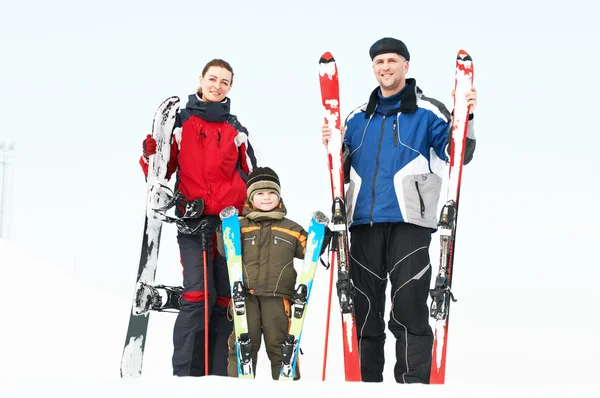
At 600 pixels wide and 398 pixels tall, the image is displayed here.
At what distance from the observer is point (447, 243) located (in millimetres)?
4410

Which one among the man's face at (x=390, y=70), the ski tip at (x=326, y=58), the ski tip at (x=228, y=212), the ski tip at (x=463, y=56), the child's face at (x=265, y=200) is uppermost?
the ski tip at (x=463, y=56)

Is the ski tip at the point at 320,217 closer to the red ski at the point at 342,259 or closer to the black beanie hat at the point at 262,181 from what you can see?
the red ski at the point at 342,259

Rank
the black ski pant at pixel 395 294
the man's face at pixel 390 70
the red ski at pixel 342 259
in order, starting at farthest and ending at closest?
the man's face at pixel 390 70
the red ski at pixel 342 259
the black ski pant at pixel 395 294

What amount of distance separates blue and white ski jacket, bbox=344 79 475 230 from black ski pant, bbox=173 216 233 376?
0.91 metres

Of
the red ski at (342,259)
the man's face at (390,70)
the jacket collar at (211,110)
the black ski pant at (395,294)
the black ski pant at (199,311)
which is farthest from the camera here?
the jacket collar at (211,110)

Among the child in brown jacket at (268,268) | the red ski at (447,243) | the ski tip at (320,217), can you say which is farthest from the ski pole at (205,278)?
the red ski at (447,243)

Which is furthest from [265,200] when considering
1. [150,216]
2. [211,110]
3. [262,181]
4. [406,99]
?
[406,99]

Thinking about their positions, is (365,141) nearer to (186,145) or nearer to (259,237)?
(259,237)

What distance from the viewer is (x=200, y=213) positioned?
15.1 ft

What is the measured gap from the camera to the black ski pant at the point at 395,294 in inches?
168

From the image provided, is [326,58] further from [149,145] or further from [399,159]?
[149,145]

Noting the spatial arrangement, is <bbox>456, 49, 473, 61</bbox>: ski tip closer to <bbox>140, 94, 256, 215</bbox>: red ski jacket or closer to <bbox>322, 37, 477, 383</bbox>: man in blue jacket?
<bbox>322, 37, 477, 383</bbox>: man in blue jacket

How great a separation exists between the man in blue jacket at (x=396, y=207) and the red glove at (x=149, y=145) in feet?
4.08

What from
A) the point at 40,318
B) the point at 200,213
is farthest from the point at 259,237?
the point at 40,318
